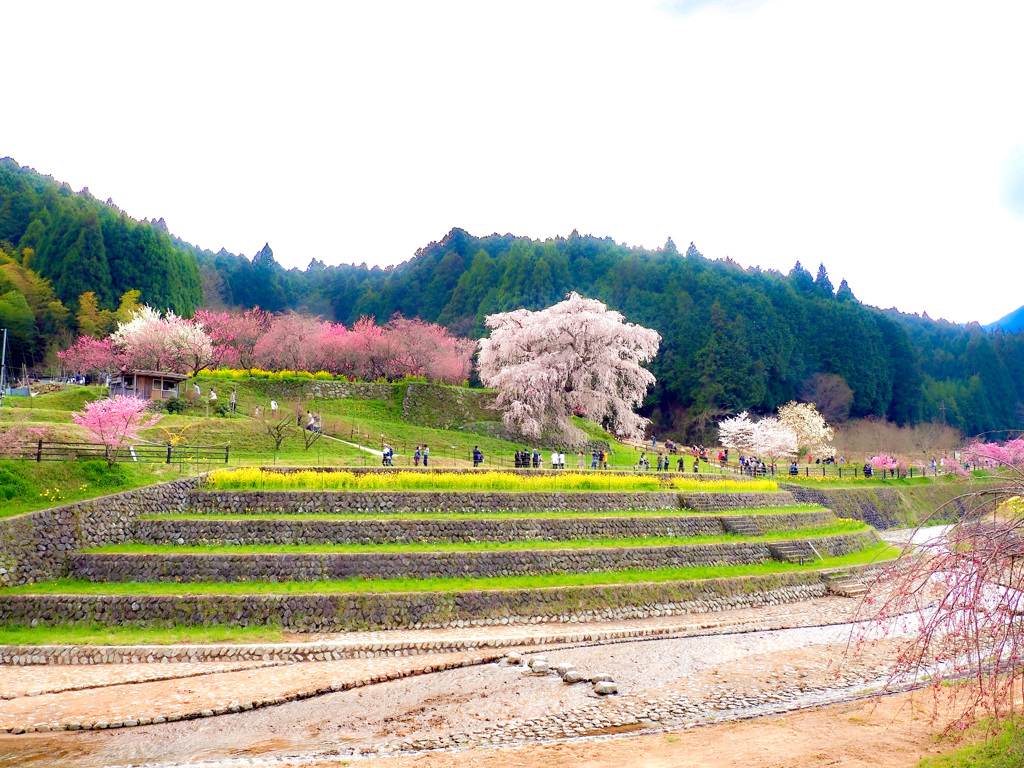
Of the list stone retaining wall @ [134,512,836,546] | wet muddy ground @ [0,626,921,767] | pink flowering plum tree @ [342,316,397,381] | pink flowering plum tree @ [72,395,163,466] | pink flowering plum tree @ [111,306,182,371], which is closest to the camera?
wet muddy ground @ [0,626,921,767]

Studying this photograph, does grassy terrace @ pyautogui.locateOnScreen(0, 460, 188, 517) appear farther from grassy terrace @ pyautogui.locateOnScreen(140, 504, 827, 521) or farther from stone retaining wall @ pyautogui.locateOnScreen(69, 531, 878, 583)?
stone retaining wall @ pyautogui.locateOnScreen(69, 531, 878, 583)

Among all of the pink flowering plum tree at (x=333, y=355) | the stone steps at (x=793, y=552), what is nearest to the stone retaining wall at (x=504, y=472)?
the stone steps at (x=793, y=552)

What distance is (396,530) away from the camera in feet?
66.7

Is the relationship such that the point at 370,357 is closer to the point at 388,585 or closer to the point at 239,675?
the point at 388,585

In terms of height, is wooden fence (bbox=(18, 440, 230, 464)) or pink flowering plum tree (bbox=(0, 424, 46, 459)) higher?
pink flowering plum tree (bbox=(0, 424, 46, 459))

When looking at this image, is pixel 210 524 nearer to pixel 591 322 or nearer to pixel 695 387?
pixel 591 322

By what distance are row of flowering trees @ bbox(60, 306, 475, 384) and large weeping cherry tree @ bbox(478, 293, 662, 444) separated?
10546 mm

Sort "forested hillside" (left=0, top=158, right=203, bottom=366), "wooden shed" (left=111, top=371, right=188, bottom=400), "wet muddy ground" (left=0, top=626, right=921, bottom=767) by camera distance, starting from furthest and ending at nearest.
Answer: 1. "forested hillside" (left=0, top=158, right=203, bottom=366)
2. "wooden shed" (left=111, top=371, right=188, bottom=400)
3. "wet muddy ground" (left=0, top=626, right=921, bottom=767)

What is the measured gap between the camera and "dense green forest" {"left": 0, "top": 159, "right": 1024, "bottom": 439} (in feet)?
205

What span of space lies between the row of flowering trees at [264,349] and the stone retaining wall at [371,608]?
2871cm

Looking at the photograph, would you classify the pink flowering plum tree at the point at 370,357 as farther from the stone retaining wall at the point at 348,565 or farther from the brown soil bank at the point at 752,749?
the brown soil bank at the point at 752,749

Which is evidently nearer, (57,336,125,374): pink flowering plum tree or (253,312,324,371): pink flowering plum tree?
(57,336,125,374): pink flowering plum tree

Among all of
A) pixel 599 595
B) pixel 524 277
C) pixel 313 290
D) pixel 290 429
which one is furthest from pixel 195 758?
pixel 313 290

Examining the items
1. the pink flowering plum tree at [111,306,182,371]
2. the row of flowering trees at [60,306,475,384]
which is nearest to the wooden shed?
the pink flowering plum tree at [111,306,182,371]
